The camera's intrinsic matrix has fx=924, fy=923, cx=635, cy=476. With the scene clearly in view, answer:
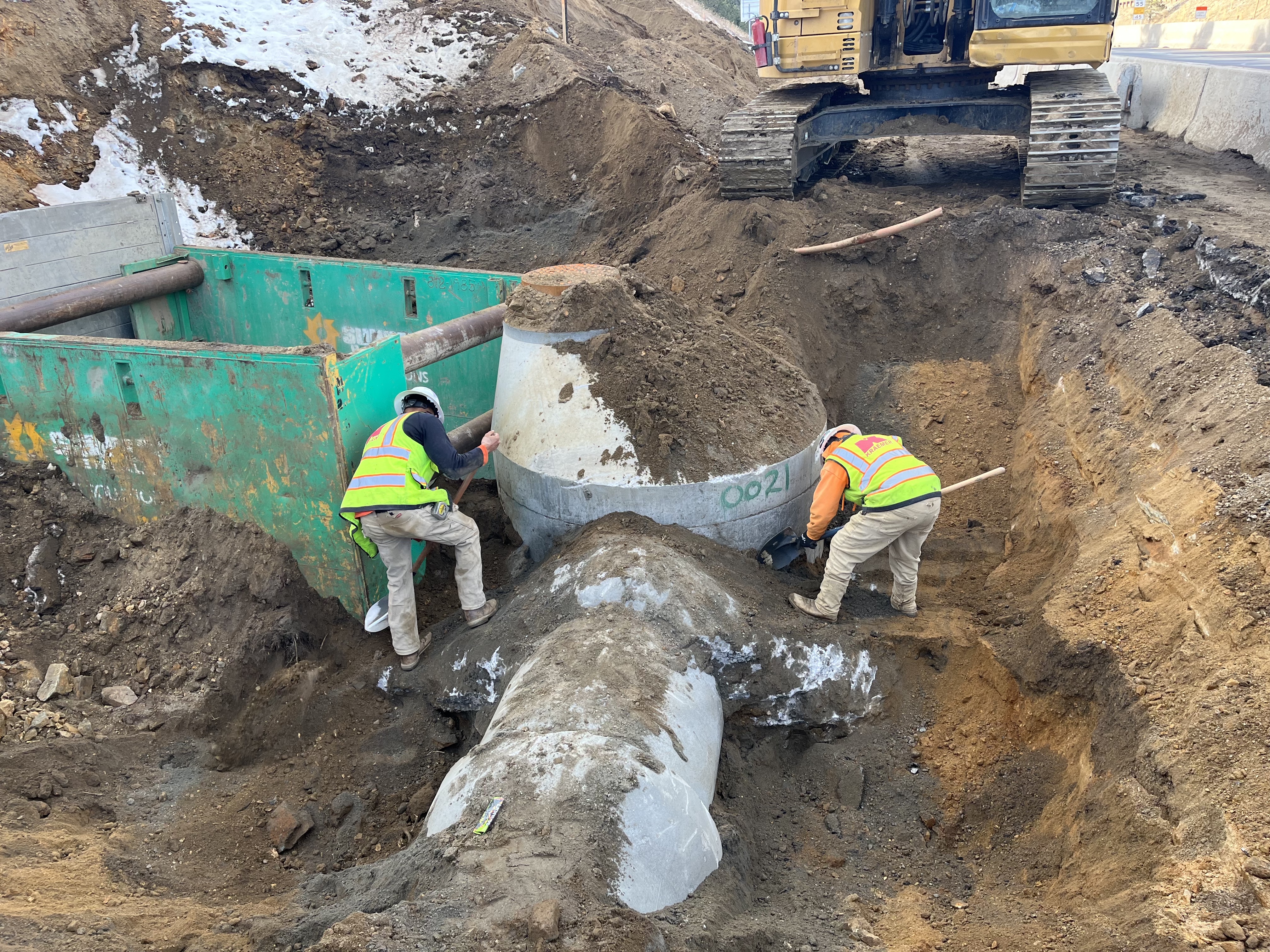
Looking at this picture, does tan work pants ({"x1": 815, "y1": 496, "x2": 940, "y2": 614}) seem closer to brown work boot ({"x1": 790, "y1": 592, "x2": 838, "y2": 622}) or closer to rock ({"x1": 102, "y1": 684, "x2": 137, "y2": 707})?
brown work boot ({"x1": 790, "y1": 592, "x2": 838, "y2": 622})

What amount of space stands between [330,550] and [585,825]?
308cm

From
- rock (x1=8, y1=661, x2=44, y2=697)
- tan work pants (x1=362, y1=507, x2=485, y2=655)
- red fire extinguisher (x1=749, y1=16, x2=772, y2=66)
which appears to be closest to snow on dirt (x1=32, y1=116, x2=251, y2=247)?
red fire extinguisher (x1=749, y1=16, x2=772, y2=66)

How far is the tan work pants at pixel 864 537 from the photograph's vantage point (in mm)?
5598

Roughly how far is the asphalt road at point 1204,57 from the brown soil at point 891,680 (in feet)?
33.3

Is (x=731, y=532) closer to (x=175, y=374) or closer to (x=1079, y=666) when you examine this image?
(x=1079, y=666)

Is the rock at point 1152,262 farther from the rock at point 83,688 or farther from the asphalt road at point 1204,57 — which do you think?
the asphalt road at point 1204,57

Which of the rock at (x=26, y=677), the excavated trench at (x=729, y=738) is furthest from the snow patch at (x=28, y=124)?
the rock at (x=26, y=677)

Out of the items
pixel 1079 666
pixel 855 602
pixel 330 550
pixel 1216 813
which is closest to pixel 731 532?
pixel 855 602

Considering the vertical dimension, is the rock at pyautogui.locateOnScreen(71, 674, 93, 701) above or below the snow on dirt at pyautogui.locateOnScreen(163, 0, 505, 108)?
below

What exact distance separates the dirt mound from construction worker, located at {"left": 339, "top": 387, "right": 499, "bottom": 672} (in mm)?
919

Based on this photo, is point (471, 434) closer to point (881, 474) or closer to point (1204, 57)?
point (881, 474)

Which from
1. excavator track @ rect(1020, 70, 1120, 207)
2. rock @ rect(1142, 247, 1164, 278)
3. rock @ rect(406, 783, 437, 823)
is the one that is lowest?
rock @ rect(406, 783, 437, 823)

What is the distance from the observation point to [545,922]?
9.78ft

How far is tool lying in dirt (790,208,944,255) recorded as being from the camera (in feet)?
30.7
